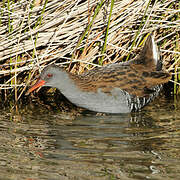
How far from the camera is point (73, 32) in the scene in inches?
220

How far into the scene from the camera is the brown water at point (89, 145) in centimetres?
340

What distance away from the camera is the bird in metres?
5.05

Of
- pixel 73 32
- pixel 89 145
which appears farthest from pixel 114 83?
pixel 89 145

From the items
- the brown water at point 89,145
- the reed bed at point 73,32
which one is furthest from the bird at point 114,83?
the reed bed at point 73,32

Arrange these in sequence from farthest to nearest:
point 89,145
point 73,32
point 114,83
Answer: point 73,32 < point 114,83 < point 89,145

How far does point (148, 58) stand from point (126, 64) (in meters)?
0.28

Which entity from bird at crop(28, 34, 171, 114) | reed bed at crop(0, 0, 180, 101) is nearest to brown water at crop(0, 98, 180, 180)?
bird at crop(28, 34, 171, 114)

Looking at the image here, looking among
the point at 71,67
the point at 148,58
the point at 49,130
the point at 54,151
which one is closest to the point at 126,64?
the point at 148,58

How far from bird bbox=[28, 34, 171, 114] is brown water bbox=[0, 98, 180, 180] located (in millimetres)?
172

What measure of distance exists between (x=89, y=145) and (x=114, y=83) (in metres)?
1.27

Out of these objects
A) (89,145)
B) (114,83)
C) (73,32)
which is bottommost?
(89,145)

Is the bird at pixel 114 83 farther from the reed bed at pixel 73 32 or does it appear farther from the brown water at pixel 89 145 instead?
the reed bed at pixel 73 32

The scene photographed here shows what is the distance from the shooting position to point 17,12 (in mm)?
5684

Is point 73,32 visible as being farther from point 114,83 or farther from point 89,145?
point 89,145
